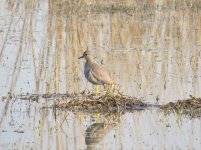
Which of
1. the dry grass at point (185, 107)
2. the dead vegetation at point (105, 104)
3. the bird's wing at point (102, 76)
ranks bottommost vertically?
the dry grass at point (185, 107)

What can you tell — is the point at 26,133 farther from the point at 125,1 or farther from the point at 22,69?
the point at 125,1

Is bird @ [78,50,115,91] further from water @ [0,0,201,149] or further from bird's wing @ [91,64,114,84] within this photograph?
water @ [0,0,201,149]

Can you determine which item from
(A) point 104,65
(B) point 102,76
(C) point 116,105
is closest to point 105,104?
(C) point 116,105

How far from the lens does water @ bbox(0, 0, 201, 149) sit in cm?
1010

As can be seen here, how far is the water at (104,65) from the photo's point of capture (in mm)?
10102

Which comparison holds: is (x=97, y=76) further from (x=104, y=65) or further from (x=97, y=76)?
(x=104, y=65)

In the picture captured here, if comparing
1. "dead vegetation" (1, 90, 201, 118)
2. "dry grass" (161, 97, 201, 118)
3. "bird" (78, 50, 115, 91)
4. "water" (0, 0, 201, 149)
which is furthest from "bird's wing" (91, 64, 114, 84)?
"dry grass" (161, 97, 201, 118)

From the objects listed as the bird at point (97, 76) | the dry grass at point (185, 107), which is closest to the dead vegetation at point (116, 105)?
the dry grass at point (185, 107)

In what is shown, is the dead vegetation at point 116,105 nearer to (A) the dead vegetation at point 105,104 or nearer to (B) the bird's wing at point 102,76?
(A) the dead vegetation at point 105,104

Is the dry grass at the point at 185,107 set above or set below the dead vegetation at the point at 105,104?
below

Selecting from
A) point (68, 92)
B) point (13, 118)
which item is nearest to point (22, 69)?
point (68, 92)

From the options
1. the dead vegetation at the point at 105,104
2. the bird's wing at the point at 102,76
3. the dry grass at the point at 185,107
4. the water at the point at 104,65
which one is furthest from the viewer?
the bird's wing at the point at 102,76

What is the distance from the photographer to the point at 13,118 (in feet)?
36.0

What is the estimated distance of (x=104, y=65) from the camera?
1442 cm
